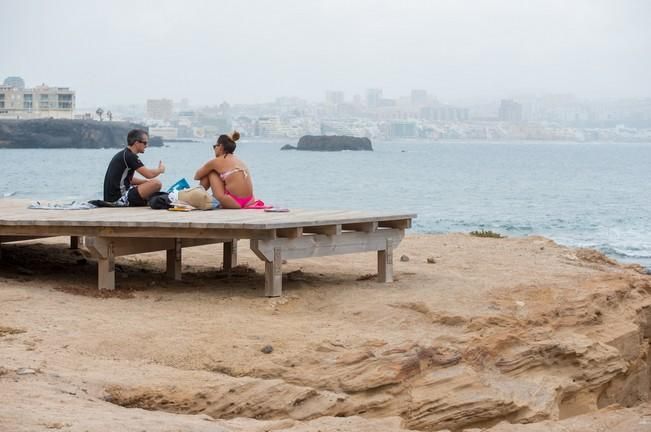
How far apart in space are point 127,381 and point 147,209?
483 cm

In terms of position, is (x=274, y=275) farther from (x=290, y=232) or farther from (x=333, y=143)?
(x=333, y=143)

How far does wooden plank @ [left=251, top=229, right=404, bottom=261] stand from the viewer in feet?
33.6

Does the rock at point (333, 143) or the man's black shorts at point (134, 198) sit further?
the rock at point (333, 143)

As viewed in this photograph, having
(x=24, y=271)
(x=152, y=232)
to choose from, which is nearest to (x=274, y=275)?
(x=152, y=232)

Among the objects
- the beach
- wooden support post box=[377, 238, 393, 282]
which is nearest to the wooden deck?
wooden support post box=[377, 238, 393, 282]

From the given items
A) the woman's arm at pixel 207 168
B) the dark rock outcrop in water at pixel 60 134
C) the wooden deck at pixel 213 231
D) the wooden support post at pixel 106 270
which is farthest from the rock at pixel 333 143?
the wooden support post at pixel 106 270

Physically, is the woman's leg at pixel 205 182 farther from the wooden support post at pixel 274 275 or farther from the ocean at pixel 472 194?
the ocean at pixel 472 194

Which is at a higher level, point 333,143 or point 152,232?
point 152,232

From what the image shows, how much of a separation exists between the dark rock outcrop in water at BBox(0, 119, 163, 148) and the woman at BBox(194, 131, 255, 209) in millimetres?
147192

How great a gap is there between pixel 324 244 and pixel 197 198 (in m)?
1.65

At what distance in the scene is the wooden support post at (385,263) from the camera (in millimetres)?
11633

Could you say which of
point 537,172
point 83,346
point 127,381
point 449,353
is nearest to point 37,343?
point 83,346

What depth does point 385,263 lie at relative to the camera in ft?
38.2

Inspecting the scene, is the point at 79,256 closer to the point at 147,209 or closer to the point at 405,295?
the point at 147,209
